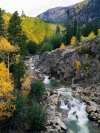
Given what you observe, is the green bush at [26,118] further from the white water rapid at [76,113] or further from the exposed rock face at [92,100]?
the exposed rock face at [92,100]

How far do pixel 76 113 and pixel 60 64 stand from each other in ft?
119

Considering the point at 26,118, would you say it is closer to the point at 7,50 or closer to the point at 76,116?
the point at 7,50

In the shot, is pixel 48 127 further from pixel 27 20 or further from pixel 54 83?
pixel 27 20

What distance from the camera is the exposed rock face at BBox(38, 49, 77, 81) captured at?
88.8 meters

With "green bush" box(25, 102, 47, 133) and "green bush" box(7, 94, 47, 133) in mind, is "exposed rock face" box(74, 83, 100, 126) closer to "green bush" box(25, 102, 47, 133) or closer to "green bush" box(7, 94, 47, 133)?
"green bush" box(25, 102, 47, 133)

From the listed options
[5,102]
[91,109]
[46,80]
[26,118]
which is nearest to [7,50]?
[5,102]

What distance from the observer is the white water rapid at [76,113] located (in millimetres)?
52091

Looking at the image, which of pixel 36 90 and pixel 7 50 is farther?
pixel 36 90

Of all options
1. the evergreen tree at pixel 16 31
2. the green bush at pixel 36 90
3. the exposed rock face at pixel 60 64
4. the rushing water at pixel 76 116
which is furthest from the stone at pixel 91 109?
the exposed rock face at pixel 60 64

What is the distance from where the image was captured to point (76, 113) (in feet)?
190

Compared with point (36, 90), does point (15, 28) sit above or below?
above

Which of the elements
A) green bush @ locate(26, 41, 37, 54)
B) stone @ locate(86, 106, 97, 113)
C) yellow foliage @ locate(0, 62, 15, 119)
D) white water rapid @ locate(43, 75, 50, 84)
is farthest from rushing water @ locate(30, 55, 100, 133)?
green bush @ locate(26, 41, 37, 54)

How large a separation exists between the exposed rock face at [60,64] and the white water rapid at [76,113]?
21777 mm

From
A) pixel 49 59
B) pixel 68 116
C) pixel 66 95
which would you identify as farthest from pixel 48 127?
pixel 49 59
